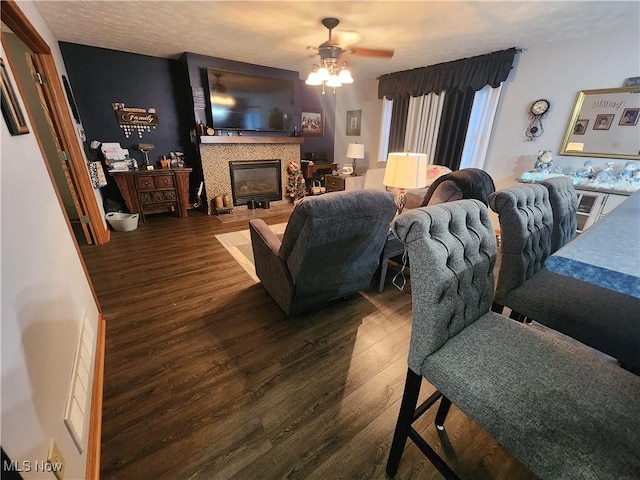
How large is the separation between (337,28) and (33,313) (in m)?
3.18

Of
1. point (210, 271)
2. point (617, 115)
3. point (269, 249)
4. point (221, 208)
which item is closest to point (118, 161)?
point (221, 208)

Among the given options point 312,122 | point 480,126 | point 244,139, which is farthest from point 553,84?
point 244,139

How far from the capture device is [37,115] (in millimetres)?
3309

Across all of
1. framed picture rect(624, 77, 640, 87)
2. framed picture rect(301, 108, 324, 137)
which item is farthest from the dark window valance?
framed picture rect(301, 108, 324, 137)

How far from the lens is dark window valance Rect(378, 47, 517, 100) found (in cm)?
323

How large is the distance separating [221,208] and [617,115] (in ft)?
16.4

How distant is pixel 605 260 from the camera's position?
21.4 inches

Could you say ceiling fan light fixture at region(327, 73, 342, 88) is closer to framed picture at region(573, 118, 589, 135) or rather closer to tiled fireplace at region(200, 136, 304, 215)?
tiled fireplace at region(200, 136, 304, 215)

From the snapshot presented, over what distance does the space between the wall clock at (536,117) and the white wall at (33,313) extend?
173 inches

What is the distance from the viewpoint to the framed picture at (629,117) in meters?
2.52

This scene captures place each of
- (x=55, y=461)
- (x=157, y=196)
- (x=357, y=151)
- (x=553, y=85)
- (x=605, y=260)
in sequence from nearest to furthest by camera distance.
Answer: (x=605, y=260), (x=55, y=461), (x=553, y=85), (x=157, y=196), (x=357, y=151)

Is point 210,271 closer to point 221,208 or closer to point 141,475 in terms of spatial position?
point 141,475

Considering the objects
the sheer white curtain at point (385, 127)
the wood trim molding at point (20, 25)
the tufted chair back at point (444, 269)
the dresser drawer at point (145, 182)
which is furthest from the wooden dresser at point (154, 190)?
the tufted chair back at point (444, 269)

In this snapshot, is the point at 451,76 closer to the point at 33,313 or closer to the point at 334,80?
the point at 334,80
